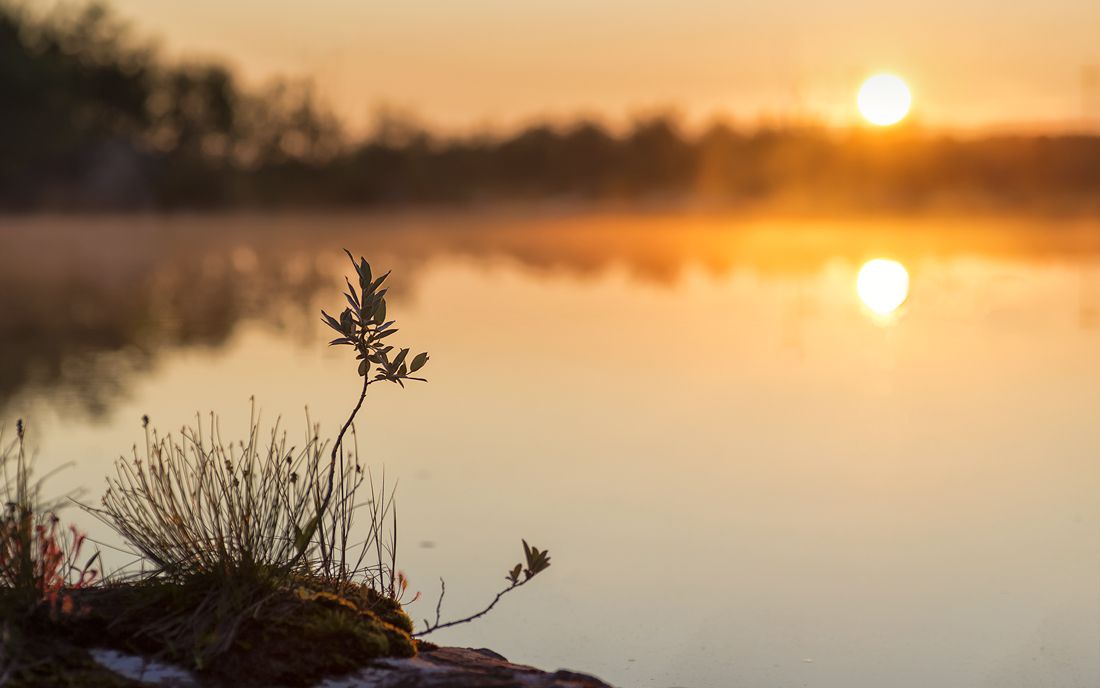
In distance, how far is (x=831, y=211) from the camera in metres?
59.3

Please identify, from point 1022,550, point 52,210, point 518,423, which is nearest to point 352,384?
point 518,423

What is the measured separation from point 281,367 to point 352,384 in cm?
110

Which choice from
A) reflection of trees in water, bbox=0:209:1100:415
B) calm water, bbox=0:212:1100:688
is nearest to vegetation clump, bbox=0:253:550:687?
calm water, bbox=0:212:1100:688

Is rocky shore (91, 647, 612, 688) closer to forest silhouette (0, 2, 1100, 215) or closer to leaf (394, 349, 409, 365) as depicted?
leaf (394, 349, 409, 365)

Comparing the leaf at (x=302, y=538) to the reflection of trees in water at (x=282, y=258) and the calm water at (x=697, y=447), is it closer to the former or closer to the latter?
the calm water at (x=697, y=447)

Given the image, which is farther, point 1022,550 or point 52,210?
point 52,210

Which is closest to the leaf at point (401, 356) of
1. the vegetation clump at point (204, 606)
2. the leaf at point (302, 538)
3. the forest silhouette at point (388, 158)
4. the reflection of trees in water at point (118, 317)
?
the vegetation clump at point (204, 606)

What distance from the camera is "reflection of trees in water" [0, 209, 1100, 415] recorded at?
1060 centimetres

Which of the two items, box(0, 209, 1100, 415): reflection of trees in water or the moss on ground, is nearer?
the moss on ground

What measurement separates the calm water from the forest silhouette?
104 ft

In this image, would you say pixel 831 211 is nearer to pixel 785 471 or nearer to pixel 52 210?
pixel 52 210

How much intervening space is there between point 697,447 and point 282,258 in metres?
20.3

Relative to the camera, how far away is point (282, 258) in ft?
82.4

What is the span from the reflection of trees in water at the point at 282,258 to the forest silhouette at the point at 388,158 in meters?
1.91
